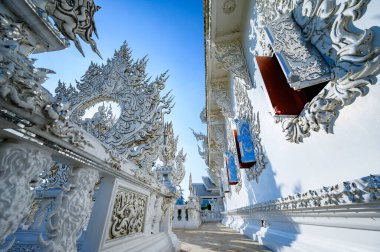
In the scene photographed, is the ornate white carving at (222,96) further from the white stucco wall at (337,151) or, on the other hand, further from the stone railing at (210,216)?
the stone railing at (210,216)

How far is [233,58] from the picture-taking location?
4219 mm

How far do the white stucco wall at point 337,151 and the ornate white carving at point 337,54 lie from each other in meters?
0.05

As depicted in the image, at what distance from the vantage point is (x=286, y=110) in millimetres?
1925

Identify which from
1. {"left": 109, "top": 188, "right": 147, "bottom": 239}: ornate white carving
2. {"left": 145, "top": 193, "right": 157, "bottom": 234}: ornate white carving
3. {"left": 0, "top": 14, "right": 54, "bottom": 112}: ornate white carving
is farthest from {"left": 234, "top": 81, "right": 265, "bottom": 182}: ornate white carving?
{"left": 0, "top": 14, "right": 54, "bottom": 112}: ornate white carving

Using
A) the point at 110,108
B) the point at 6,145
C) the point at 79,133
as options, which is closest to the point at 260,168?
the point at 110,108

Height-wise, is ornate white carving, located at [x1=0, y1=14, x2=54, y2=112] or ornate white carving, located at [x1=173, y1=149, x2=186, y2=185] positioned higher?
ornate white carving, located at [x1=173, y1=149, x2=186, y2=185]

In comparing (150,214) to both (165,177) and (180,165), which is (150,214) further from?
(180,165)

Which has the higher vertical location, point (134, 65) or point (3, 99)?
point (134, 65)

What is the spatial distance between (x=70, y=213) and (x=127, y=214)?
84cm

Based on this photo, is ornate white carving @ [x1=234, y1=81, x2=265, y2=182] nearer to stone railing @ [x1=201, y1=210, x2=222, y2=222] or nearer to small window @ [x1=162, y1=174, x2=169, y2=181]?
small window @ [x1=162, y1=174, x2=169, y2=181]

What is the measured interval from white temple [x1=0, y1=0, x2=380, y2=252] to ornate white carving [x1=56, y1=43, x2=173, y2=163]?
2cm

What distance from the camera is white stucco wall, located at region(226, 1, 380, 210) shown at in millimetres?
1093

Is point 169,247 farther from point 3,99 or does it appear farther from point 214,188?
point 214,188

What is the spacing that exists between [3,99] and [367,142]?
1.89 meters
